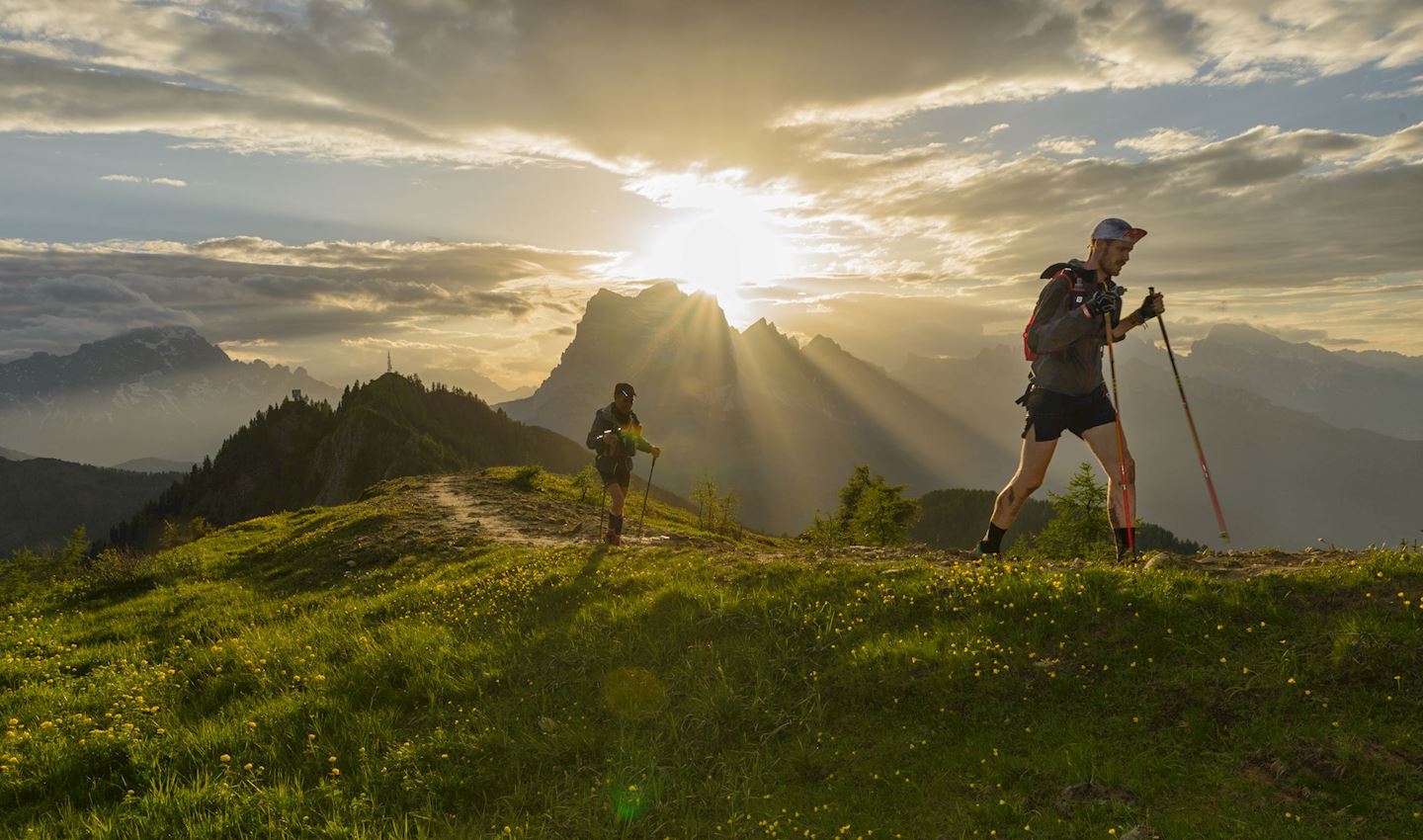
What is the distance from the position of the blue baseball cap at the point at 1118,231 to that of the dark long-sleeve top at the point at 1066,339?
501 mm

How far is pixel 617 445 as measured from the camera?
17375 mm

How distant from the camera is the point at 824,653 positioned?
8164mm

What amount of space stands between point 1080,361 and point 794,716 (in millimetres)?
6297

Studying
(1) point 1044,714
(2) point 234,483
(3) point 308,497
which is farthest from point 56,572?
(2) point 234,483

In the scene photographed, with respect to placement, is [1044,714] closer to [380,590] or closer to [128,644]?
[380,590]

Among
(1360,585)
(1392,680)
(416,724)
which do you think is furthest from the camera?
(416,724)

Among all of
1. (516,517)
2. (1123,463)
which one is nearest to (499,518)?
(516,517)

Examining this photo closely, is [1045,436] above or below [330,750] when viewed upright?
above

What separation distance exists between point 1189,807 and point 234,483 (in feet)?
772

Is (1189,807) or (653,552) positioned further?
(653,552)

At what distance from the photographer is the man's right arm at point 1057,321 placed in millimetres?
9352

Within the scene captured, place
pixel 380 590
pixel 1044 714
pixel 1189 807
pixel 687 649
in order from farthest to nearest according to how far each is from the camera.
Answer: pixel 380 590 < pixel 687 649 < pixel 1044 714 < pixel 1189 807

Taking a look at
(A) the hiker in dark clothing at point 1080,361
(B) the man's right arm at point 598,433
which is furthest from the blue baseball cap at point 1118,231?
(B) the man's right arm at point 598,433

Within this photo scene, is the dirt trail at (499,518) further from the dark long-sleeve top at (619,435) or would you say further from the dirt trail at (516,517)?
the dark long-sleeve top at (619,435)
